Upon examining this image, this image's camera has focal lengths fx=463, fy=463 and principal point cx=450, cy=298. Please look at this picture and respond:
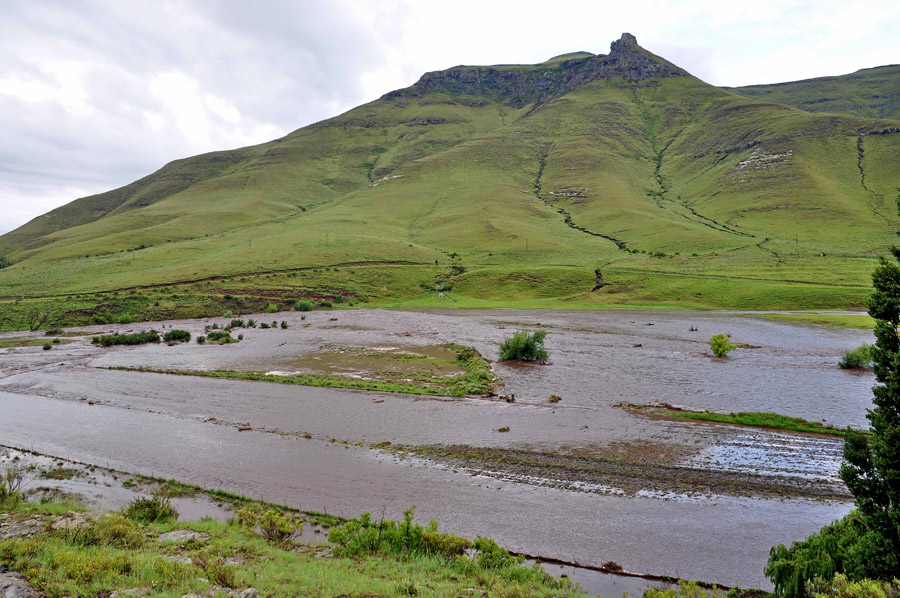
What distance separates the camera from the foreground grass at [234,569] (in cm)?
1077

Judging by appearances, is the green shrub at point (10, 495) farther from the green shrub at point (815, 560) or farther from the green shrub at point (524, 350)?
the green shrub at point (524, 350)

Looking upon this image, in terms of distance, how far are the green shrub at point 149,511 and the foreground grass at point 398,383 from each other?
18511mm

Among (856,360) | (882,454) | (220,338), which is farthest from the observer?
(220,338)

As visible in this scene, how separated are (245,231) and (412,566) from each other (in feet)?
505

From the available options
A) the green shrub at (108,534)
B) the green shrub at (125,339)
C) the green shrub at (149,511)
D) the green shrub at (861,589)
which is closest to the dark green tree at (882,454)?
the green shrub at (861,589)

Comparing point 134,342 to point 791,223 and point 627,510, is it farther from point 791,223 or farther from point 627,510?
point 791,223

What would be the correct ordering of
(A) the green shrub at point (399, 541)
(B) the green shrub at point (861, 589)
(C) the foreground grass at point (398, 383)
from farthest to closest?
(C) the foreground grass at point (398, 383)
(A) the green shrub at point (399, 541)
(B) the green shrub at point (861, 589)

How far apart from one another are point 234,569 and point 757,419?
27836 mm

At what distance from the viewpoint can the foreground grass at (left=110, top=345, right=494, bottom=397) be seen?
112 feet

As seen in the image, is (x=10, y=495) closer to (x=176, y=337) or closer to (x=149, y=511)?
(x=149, y=511)

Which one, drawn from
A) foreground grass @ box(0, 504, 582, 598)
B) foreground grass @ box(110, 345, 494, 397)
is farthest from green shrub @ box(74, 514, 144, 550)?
foreground grass @ box(110, 345, 494, 397)

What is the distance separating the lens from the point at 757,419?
26.9 meters

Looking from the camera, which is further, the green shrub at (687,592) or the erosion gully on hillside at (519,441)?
the erosion gully on hillside at (519,441)

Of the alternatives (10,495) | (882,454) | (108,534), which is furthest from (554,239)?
(108,534)
